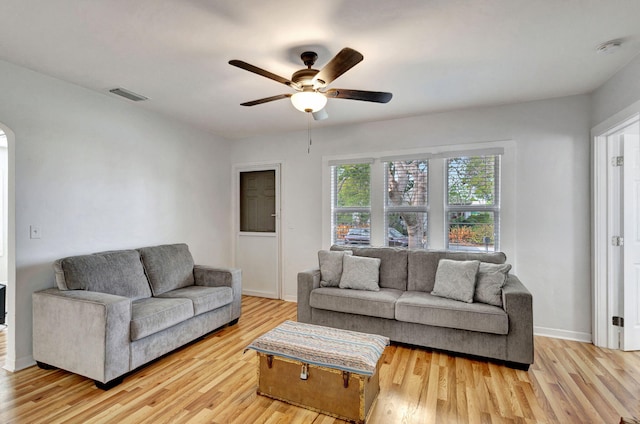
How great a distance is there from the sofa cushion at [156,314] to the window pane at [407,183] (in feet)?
8.84

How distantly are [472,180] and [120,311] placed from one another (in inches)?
147

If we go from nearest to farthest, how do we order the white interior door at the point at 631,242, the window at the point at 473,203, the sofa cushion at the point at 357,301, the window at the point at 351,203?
the white interior door at the point at 631,242
the sofa cushion at the point at 357,301
the window at the point at 473,203
the window at the point at 351,203

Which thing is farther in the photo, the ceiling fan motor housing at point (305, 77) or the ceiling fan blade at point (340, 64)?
the ceiling fan motor housing at point (305, 77)

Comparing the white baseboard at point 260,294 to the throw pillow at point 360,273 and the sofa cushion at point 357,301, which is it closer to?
the sofa cushion at point 357,301

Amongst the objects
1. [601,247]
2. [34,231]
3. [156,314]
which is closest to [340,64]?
[156,314]

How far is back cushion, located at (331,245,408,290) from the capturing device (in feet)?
11.7

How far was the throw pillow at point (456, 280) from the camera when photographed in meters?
2.99

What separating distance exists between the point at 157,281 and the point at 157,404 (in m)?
1.48

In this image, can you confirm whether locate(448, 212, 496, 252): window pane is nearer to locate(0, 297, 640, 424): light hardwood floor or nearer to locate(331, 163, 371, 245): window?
locate(331, 163, 371, 245): window

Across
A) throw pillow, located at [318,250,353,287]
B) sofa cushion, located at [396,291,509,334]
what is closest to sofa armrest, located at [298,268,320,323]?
throw pillow, located at [318,250,353,287]

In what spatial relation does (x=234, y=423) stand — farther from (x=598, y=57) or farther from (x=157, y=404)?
(x=598, y=57)

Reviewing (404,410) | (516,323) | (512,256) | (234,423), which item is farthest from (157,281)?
(512,256)

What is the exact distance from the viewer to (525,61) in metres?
2.56

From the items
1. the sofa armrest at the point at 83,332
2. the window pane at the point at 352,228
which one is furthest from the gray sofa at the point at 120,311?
the window pane at the point at 352,228
